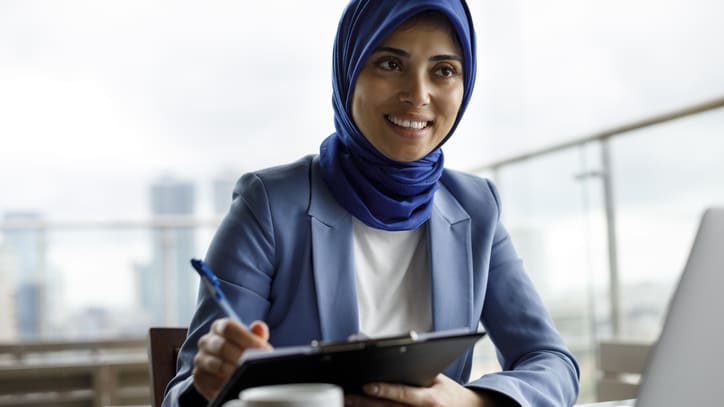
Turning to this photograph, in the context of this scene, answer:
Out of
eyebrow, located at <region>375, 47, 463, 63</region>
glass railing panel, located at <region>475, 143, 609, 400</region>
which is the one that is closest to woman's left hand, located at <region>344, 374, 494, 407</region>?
eyebrow, located at <region>375, 47, 463, 63</region>

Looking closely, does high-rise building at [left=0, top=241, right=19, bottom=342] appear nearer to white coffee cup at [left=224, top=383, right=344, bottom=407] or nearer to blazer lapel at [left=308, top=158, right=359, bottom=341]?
blazer lapel at [left=308, top=158, right=359, bottom=341]

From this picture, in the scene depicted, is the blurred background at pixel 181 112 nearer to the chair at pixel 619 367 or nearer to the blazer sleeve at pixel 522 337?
the chair at pixel 619 367

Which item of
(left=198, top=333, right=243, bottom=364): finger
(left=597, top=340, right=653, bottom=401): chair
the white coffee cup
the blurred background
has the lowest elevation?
(left=597, top=340, right=653, bottom=401): chair

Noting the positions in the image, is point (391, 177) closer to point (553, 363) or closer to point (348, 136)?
point (348, 136)

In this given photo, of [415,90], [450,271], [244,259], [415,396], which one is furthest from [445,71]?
[415,396]

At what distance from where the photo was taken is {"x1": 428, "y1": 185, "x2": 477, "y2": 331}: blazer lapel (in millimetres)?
1250

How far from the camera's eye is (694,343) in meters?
0.74

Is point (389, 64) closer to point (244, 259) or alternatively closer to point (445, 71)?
point (445, 71)

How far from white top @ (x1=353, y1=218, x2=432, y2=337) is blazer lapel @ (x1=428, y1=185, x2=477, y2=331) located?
36 mm

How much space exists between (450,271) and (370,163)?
219 millimetres

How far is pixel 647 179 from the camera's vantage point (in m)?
2.96

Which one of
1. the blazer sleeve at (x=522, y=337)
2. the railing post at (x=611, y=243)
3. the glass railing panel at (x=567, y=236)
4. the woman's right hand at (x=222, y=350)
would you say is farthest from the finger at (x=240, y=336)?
the railing post at (x=611, y=243)

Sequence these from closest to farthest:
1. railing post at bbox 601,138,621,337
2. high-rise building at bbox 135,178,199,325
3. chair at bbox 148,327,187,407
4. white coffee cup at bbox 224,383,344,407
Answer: white coffee cup at bbox 224,383,344,407
chair at bbox 148,327,187,407
railing post at bbox 601,138,621,337
high-rise building at bbox 135,178,199,325

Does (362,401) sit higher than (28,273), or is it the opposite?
(28,273)
